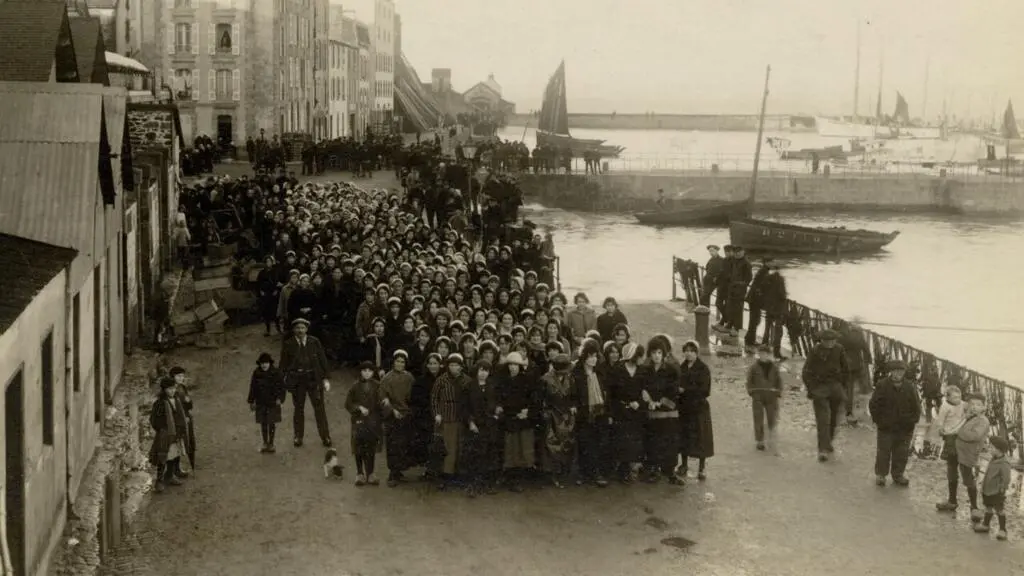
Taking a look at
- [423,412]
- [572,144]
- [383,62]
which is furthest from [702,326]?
[383,62]

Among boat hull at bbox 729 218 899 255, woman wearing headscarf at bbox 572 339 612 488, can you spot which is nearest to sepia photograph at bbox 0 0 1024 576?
woman wearing headscarf at bbox 572 339 612 488

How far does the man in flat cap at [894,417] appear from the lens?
12.7 meters

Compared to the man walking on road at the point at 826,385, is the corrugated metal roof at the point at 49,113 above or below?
above

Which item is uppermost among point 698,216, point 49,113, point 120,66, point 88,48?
point 120,66

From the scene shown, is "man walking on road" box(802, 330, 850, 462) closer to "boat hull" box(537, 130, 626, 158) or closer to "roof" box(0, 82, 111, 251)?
"roof" box(0, 82, 111, 251)

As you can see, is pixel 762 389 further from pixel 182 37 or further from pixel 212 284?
pixel 182 37

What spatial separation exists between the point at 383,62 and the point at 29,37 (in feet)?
320

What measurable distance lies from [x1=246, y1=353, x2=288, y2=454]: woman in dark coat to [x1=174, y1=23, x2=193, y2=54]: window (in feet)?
179

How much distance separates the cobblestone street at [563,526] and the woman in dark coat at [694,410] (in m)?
0.39

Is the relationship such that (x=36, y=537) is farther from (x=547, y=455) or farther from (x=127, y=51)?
(x=127, y=51)

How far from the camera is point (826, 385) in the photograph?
46.8 ft

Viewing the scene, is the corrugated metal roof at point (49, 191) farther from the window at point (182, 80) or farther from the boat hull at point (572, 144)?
the boat hull at point (572, 144)

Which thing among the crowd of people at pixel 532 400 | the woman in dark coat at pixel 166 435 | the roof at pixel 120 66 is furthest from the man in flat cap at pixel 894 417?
the roof at pixel 120 66

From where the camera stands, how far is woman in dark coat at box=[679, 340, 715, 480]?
12926mm
